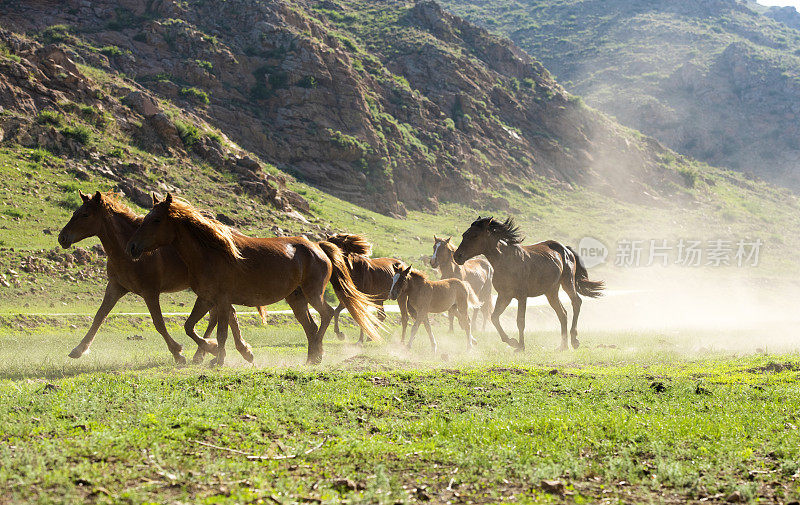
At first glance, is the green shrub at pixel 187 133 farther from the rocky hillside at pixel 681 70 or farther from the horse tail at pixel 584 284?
the rocky hillside at pixel 681 70

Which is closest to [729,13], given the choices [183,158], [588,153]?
[588,153]

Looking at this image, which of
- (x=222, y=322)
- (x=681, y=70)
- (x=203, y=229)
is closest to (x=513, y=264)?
(x=222, y=322)

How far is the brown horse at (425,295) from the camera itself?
55.2 feet

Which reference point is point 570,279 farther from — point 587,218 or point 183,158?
point 587,218

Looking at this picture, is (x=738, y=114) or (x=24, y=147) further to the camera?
(x=738, y=114)

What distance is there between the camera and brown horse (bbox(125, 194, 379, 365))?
10.8m

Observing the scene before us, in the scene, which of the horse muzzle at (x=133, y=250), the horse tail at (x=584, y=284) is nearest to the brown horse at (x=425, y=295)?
the horse tail at (x=584, y=284)

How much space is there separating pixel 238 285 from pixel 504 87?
84.5 m

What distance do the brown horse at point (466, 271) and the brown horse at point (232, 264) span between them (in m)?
7.48

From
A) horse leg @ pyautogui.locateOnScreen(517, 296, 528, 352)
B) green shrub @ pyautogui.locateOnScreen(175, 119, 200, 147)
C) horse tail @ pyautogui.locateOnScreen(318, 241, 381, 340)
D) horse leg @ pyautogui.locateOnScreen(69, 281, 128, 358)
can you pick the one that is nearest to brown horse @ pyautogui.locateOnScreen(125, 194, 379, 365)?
horse tail @ pyautogui.locateOnScreen(318, 241, 381, 340)

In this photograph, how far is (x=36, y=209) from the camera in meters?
28.3

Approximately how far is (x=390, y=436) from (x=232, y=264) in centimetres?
540

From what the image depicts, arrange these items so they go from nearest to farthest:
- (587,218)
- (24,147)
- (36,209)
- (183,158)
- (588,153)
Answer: (36,209) → (24,147) → (183,158) → (587,218) → (588,153)

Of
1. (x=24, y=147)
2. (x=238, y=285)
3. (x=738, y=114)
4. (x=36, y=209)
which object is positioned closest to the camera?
(x=238, y=285)
